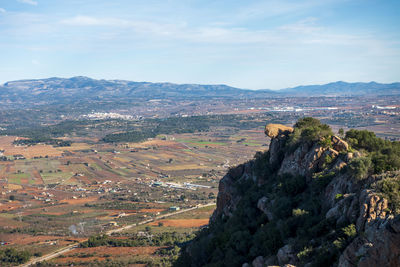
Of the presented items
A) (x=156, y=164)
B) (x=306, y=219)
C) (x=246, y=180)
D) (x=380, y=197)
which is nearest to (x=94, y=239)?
(x=246, y=180)

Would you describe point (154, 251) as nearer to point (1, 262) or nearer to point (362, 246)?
point (1, 262)

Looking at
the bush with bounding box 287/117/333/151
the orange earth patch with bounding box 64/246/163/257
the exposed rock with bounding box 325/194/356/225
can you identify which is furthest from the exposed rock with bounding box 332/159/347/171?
the orange earth patch with bounding box 64/246/163/257

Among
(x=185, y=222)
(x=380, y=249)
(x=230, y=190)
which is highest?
(x=380, y=249)

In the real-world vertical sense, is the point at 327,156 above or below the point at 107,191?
above

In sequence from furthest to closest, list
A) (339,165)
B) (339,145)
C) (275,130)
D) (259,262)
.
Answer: (275,130), (339,145), (339,165), (259,262)

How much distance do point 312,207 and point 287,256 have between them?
5298mm

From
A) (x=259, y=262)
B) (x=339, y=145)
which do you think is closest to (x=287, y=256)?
(x=259, y=262)

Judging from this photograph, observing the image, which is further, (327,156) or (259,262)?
(327,156)

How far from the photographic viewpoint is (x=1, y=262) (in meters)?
54.4

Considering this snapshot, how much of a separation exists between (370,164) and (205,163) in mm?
117752

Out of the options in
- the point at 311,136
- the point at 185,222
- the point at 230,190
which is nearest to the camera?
the point at 311,136

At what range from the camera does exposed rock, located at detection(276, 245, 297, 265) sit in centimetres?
1850

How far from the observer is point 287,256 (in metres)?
18.8

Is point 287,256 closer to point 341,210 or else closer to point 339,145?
point 341,210
